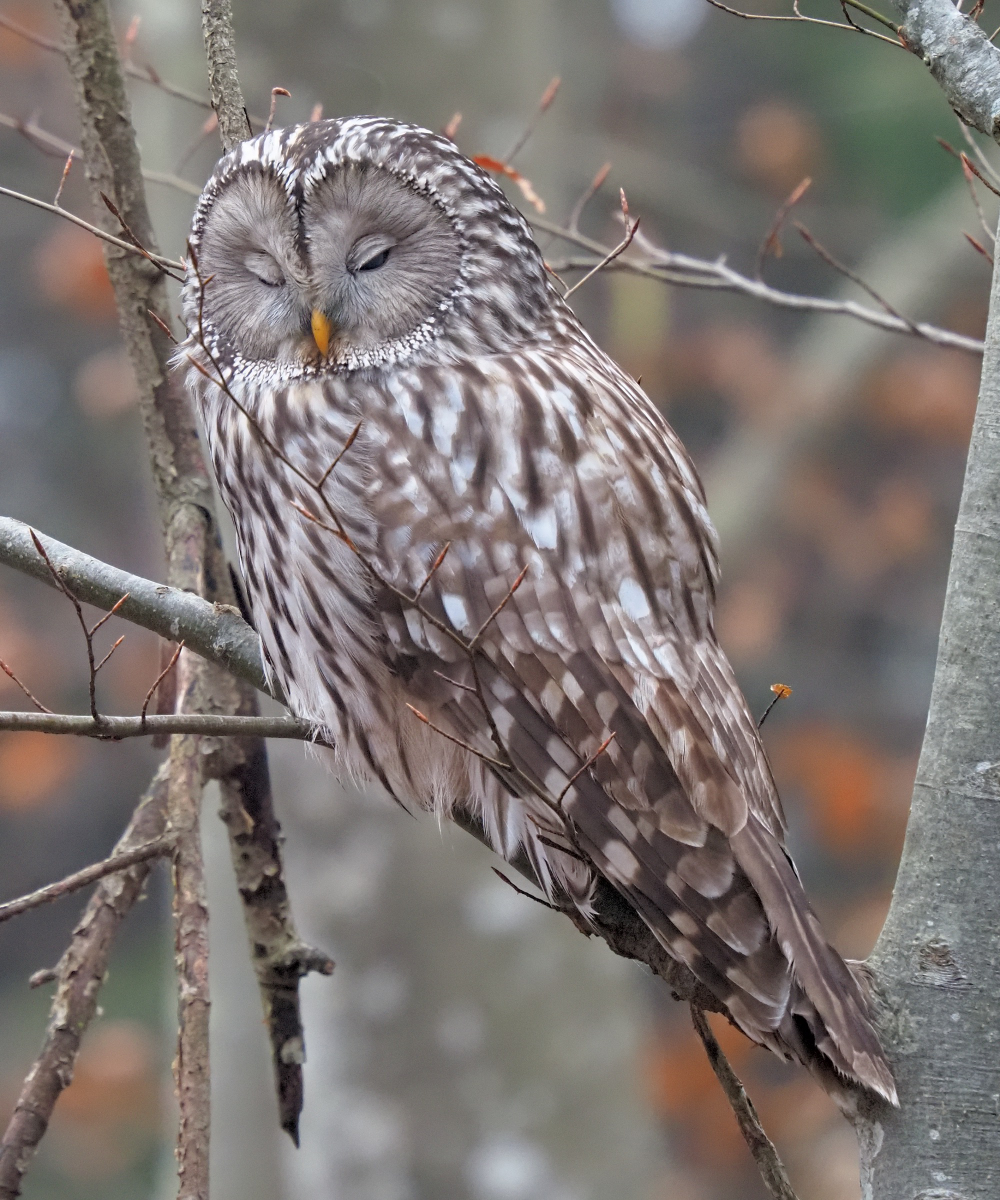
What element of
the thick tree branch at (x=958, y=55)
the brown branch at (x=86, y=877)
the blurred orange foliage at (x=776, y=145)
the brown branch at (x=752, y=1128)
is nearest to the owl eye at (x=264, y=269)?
the brown branch at (x=86, y=877)

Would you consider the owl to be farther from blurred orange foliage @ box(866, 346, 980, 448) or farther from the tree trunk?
blurred orange foliage @ box(866, 346, 980, 448)

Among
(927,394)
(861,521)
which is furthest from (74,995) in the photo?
(861,521)

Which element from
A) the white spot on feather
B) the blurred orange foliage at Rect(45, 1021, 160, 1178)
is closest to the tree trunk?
the white spot on feather

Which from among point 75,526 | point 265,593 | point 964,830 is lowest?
point 964,830

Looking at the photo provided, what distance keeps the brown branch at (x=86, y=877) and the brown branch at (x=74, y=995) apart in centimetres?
2

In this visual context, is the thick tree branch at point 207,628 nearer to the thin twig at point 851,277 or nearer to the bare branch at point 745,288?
the bare branch at point 745,288

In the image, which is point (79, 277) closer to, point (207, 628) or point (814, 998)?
point (207, 628)

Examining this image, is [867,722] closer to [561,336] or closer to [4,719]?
[561,336]

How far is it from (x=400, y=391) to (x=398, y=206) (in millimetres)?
336

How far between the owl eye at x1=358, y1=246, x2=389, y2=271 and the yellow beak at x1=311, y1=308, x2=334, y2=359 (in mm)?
119

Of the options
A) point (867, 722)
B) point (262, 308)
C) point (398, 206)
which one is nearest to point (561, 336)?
point (398, 206)

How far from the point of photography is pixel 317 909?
14.4ft

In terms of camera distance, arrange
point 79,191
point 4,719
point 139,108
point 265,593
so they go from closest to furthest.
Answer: point 4,719
point 265,593
point 139,108
point 79,191

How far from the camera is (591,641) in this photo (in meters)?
2.12
